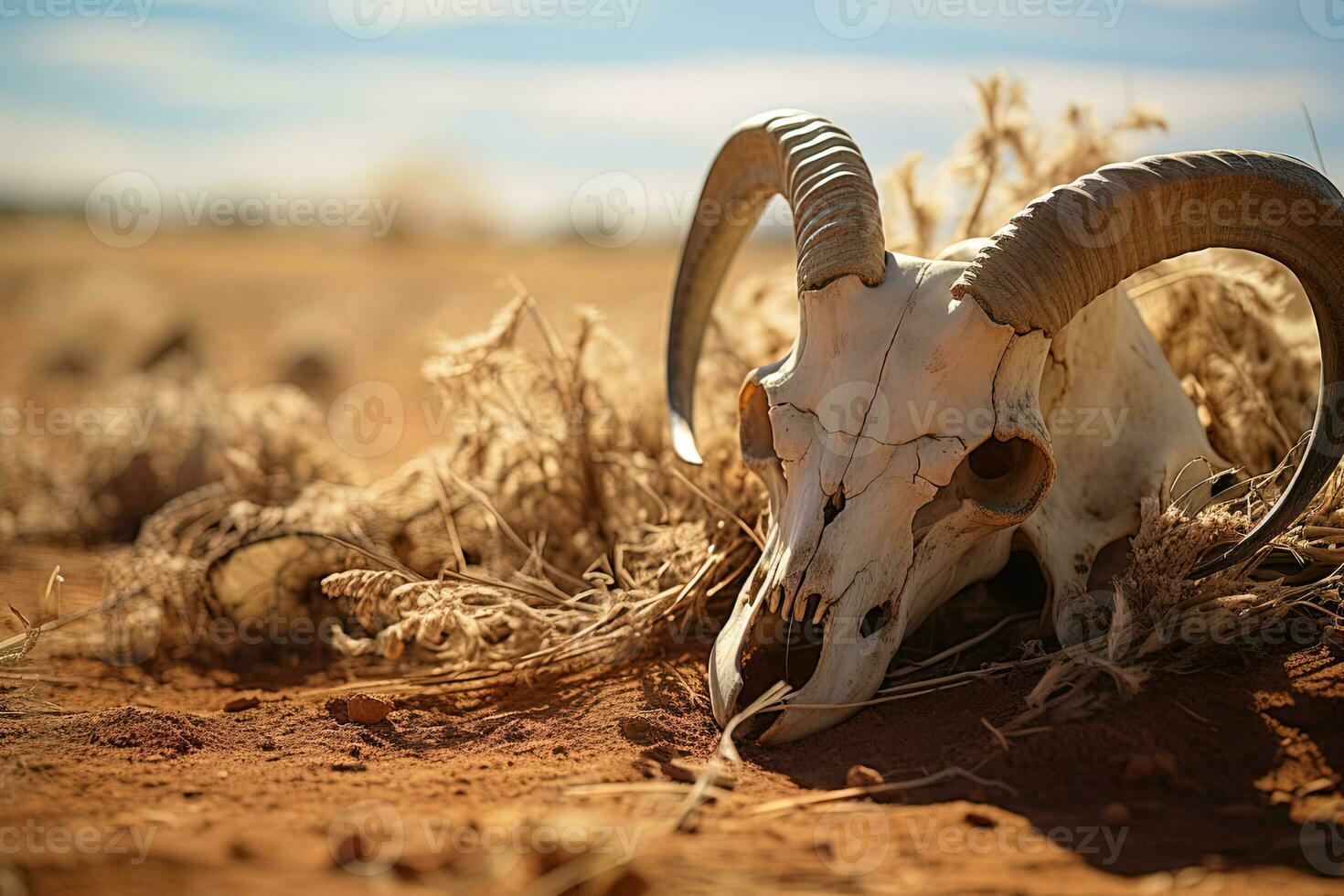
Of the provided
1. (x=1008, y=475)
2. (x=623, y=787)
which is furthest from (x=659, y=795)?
(x=1008, y=475)

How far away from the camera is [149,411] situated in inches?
285

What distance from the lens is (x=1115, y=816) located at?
2770 millimetres

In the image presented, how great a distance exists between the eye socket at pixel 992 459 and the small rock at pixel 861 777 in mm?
1199

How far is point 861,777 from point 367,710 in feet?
6.42

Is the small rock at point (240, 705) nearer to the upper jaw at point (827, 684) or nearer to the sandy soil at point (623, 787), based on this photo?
the sandy soil at point (623, 787)

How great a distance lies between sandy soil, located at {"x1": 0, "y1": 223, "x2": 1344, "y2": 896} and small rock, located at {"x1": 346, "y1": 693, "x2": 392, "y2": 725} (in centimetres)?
3

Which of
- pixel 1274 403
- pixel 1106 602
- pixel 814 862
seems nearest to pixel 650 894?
pixel 814 862

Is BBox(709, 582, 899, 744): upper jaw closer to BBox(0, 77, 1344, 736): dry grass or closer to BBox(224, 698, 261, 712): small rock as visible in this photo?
BBox(0, 77, 1344, 736): dry grass

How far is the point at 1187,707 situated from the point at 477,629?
8.48 feet

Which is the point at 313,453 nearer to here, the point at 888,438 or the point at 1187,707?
the point at 888,438

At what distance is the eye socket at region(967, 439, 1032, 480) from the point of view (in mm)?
3764

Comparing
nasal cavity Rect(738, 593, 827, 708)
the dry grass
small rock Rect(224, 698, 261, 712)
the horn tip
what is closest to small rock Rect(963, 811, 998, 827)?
nasal cavity Rect(738, 593, 827, 708)

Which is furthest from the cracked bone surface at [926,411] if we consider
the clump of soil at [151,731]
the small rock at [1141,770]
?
the clump of soil at [151,731]

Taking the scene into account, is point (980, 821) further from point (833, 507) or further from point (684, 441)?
point (684, 441)
